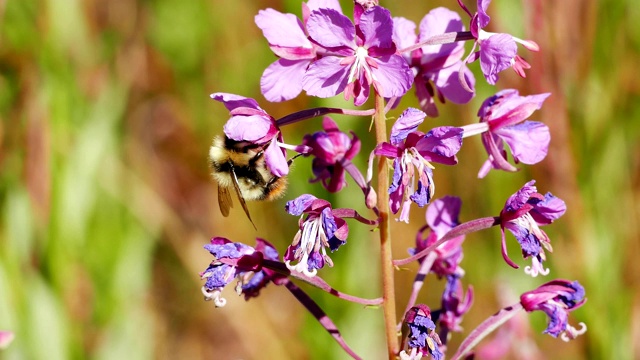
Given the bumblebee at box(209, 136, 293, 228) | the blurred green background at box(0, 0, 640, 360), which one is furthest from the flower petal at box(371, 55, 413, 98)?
the blurred green background at box(0, 0, 640, 360)

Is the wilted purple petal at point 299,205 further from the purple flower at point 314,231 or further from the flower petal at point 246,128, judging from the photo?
the flower petal at point 246,128

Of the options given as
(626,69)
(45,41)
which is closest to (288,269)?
(45,41)

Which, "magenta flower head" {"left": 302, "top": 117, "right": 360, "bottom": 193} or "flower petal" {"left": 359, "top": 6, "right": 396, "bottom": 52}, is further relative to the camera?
"magenta flower head" {"left": 302, "top": 117, "right": 360, "bottom": 193}

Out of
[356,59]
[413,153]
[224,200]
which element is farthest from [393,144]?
[224,200]

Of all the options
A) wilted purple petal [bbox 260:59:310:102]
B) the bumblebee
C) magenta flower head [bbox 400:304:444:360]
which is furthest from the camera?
the bumblebee

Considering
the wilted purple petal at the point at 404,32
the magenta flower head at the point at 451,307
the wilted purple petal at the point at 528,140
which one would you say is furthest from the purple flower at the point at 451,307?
the wilted purple petal at the point at 404,32

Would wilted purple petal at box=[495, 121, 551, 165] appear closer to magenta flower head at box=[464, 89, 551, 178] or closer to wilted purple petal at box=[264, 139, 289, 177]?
magenta flower head at box=[464, 89, 551, 178]
